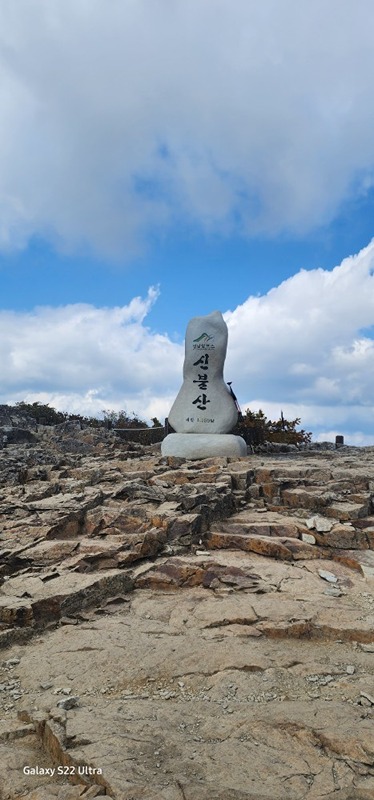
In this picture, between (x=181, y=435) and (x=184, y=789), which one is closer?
(x=184, y=789)

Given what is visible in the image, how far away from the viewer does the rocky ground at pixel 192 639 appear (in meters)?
3.72

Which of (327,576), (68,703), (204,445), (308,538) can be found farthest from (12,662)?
(204,445)

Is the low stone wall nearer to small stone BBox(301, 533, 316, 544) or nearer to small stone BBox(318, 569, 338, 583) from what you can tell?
small stone BBox(301, 533, 316, 544)

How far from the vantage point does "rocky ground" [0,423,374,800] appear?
3719mm

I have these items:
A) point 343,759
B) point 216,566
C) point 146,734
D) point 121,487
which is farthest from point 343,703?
→ point 121,487

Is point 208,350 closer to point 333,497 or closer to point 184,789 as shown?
point 333,497

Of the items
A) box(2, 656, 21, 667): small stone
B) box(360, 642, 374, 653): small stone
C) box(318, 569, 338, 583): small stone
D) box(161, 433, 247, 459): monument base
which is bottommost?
box(2, 656, 21, 667): small stone

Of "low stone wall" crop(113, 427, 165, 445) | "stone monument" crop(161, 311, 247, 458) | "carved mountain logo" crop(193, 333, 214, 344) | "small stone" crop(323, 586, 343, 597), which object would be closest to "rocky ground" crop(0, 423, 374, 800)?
"small stone" crop(323, 586, 343, 597)

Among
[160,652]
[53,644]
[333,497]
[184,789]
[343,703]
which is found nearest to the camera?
[184,789]

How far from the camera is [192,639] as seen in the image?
584cm

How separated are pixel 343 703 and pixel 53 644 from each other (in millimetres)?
3248

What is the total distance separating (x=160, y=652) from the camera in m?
5.61

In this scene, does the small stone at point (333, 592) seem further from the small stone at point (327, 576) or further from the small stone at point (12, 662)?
the small stone at point (12, 662)

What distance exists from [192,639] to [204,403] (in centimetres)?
1273
